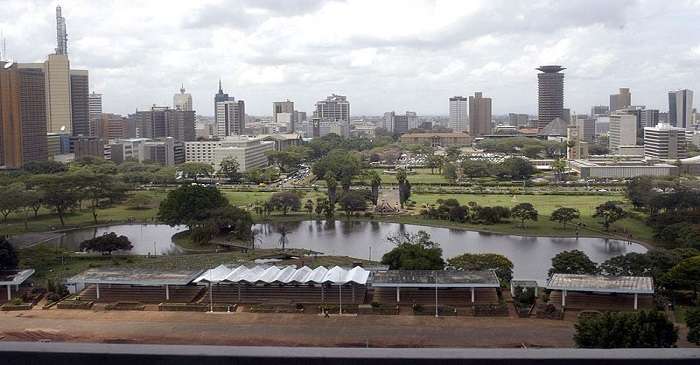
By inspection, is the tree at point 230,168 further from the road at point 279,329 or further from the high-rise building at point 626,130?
the high-rise building at point 626,130

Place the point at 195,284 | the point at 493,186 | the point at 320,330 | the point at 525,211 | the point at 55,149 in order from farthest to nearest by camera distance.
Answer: the point at 55,149
the point at 493,186
the point at 525,211
the point at 195,284
the point at 320,330

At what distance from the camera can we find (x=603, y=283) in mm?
9344

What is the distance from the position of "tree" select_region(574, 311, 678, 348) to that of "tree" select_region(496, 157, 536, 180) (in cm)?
2047

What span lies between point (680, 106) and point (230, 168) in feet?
127

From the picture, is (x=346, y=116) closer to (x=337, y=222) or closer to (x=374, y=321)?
(x=337, y=222)

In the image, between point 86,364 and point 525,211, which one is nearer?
point 86,364

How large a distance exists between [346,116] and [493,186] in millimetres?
44011

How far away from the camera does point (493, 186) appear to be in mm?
24969

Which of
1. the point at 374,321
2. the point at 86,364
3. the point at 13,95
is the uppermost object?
the point at 13,95

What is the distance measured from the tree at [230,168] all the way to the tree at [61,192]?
954 centimetres

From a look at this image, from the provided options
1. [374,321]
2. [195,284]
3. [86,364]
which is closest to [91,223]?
[195,284]

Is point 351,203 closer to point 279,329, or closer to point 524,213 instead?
point 524,213

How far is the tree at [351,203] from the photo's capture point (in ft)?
60.4

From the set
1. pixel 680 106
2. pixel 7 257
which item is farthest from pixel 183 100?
pixel 7 257
